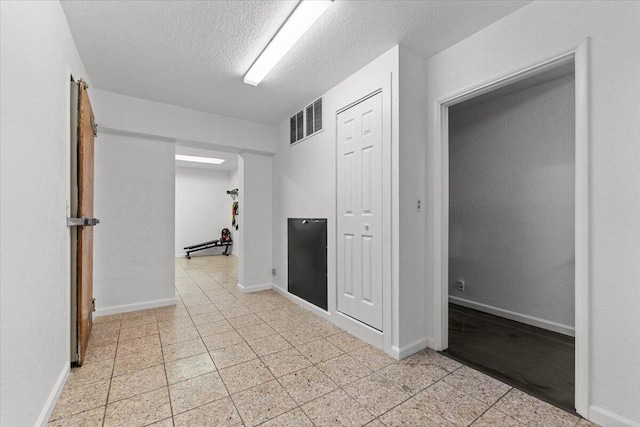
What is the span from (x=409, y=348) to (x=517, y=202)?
85.3 inches

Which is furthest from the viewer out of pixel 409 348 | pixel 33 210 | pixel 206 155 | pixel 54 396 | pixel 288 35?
pixel 206 155

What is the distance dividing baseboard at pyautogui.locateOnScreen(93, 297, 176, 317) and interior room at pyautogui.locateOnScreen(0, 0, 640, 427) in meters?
0.02

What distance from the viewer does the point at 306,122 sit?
11.8ft

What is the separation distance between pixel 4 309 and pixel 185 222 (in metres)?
7.59

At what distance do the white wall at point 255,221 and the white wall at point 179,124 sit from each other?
270 millimetres

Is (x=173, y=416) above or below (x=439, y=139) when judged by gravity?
below

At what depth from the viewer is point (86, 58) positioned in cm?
255

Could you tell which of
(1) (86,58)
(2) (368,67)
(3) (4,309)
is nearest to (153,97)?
(1) (86,58)

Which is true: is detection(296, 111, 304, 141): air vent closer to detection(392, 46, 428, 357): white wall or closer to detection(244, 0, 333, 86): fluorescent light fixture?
detection(244, 0, 333, 86): fluorescent light fixture

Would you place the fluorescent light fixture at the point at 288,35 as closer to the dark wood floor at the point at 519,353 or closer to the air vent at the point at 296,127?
the air vent at the point at 296,127

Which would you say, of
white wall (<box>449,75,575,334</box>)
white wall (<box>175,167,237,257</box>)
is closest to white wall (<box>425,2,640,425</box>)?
white wall (<box>449,75,575,334</box>)

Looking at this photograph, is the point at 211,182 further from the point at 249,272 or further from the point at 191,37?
the point at 191,37
